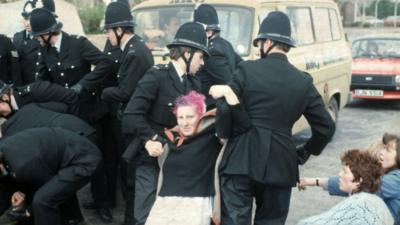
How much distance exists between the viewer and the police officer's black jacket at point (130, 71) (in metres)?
4.93

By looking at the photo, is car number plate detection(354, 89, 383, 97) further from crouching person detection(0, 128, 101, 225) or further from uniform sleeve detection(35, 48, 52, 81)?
crouching person detection(0, 128, 101, 225)

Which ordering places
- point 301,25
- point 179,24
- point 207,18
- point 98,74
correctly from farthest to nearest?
point 301,25
point 179,24
point 207,18
point 98,74

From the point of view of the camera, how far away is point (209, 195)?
12.7 feet

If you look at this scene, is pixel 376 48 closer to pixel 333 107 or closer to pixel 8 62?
pixel 333 107

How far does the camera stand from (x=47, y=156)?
4.43 meters

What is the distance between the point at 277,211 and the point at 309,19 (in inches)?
200

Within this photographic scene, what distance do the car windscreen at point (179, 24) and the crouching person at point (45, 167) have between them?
2.58 meters

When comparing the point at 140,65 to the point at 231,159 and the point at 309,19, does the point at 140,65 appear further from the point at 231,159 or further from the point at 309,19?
the point at 309,19

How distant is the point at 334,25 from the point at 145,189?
6.11 m

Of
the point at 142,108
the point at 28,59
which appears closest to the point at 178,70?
the point at 142,108

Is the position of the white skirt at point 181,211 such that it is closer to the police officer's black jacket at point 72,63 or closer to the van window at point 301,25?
the police officer's black jacket at point 72,63

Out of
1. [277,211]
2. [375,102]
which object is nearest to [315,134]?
[277,211]

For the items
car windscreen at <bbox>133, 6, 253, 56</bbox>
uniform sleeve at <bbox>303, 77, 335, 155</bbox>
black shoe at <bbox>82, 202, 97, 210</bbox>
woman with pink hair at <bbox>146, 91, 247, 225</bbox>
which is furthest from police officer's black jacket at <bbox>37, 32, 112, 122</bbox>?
uniform sleeve at <bbox>303, 77, 335, 155</bbox>

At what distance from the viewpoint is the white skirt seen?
12.1ft
